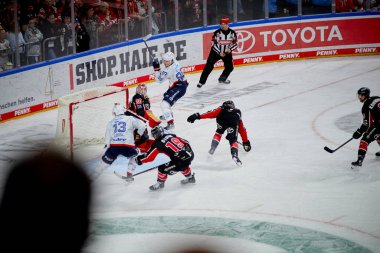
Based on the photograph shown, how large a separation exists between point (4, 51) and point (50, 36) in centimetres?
108

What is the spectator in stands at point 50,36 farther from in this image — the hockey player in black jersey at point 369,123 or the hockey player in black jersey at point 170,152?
the hockey player in black jersey at point 369,123

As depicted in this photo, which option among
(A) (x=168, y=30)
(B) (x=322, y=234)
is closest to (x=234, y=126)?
(B) (x=322, y=234)

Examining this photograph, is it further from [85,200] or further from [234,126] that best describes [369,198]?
[85,200]

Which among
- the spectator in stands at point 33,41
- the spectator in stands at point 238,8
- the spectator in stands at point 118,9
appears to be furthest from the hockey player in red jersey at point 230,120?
the spectator in stands at point 238,8

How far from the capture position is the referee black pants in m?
15.5

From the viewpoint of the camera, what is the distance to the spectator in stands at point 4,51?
13.1 metres

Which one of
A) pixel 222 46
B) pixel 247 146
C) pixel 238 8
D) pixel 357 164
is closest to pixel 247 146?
pixel 247 146

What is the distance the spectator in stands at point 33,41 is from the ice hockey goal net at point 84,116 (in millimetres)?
2757

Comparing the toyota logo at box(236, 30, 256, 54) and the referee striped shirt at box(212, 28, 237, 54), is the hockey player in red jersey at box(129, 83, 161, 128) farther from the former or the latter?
the toyota logo at box(236, 30, 256, 54)

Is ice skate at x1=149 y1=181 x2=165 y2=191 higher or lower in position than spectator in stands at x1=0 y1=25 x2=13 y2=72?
lower

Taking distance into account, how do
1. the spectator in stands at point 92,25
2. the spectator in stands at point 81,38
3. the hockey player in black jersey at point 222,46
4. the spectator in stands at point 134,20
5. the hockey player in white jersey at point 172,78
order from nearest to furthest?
the hockey player in white jersey at point 172,78
the spectator in stands at point 81,38
the spectator in stands at point 92,25
the hockey player in black jersey at point 222,46
the spectator in stands at point 134,20

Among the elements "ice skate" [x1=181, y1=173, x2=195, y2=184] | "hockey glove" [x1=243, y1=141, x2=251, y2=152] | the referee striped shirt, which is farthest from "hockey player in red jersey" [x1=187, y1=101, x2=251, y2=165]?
the referee striped shirt

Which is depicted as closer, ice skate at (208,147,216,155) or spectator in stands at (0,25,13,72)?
ice skate at (208,147,216,155)

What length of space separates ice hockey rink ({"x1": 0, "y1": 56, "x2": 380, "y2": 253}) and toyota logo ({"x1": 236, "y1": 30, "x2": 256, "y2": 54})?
2.24 m
